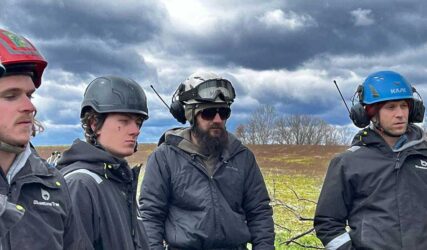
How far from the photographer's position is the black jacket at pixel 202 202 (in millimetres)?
4984

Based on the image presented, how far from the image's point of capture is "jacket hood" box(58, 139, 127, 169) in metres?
4.04

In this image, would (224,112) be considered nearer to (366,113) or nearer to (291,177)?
(366,113)

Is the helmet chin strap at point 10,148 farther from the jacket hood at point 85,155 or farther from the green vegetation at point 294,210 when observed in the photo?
the green vegetation at point 294,210

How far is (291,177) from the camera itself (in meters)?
30.3

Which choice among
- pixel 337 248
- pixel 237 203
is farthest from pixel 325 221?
pixel 237 203

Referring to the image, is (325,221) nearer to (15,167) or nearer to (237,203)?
(237,203)

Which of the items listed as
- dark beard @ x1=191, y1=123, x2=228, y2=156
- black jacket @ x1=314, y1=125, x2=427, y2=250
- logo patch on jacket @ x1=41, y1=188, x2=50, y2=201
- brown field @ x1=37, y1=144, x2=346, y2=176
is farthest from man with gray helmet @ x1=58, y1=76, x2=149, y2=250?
brown field @ x1=37, y1=144, x2=346, y2=176

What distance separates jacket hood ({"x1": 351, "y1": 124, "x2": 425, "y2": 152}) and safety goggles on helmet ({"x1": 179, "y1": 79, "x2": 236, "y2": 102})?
1.25 metres

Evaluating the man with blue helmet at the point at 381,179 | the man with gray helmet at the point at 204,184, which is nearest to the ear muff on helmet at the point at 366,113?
the man with blue helmet at the point at 381,179

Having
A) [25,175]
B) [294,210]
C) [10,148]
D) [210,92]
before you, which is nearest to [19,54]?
[10,148]

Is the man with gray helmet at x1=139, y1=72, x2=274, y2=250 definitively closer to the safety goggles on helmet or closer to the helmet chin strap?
the safety goggles on helmet

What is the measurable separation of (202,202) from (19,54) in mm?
2206

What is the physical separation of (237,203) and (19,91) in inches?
97.9

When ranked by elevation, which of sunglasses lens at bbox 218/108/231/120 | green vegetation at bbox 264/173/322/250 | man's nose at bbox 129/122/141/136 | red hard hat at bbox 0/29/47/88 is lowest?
green vegetation at bbox 264/173/322/250
